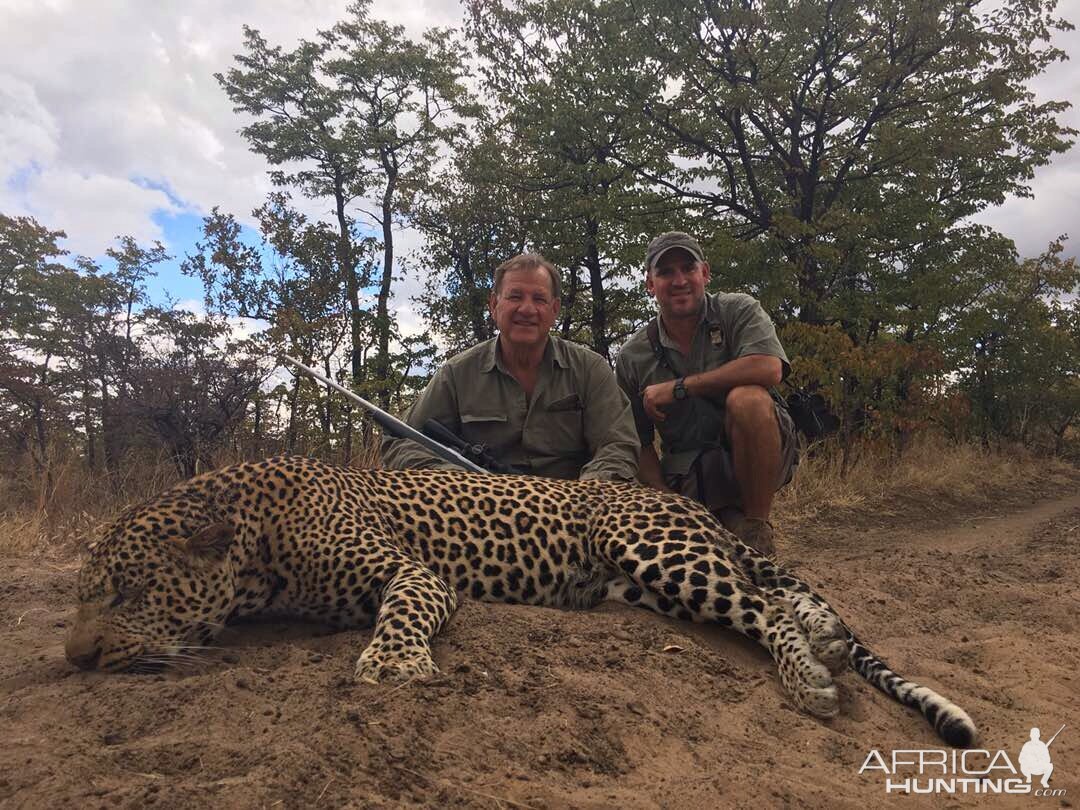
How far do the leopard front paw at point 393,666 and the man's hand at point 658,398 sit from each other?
300 cm

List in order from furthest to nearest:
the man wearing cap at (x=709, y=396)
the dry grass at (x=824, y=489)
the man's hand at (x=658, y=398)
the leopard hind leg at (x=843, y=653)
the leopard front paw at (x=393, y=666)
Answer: the dry grass at (x=824, y=489) < the man's hand at (x=658, y=398) < the man wearing cap at (x=709, y=396) < the leopard hind leg at (x=843, y=653) < the leopard front paw at (x=393, y=666)

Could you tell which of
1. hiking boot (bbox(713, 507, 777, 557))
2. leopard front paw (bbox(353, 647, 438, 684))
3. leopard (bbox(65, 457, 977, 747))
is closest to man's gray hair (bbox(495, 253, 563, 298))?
leopard (bbox(65, 457, 977, 747))

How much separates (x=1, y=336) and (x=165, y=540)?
18.0m

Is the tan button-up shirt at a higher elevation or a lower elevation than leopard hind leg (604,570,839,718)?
higher

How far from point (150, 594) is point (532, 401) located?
107 inches

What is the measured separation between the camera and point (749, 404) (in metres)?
4.92

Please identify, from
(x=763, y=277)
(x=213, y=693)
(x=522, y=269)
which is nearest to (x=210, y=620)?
(x=213, y=693)

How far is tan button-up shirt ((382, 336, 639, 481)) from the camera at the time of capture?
5023mm

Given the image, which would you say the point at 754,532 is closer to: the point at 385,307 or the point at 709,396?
the point at 709,396

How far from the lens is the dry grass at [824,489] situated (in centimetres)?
591

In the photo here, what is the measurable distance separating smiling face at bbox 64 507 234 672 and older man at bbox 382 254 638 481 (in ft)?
→ 6.49

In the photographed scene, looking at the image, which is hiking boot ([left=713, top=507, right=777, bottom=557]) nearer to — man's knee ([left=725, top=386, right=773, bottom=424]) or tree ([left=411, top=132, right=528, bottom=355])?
man's knee ([left=725, top=386, right=773, bottom=424])

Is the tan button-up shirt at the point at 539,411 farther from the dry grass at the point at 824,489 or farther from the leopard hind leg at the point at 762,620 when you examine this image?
the dry grass at the point at 824,489

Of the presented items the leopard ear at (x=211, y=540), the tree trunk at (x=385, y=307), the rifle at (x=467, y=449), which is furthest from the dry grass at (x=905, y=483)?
the tree trunk at (x=385, y=307)
